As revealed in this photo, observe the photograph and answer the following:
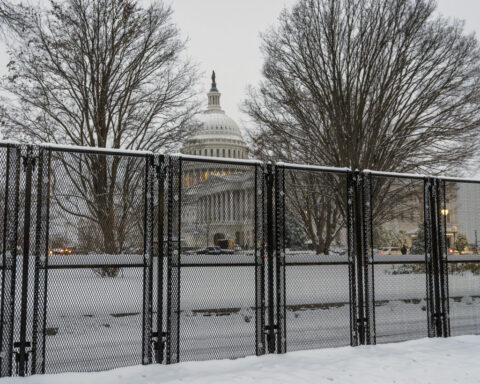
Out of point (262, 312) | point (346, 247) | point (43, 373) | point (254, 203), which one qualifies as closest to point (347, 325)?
point (346, 247)

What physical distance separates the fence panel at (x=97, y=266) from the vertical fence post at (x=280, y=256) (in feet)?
6.51

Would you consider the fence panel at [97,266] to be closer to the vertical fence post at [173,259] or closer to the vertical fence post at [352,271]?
the vertical fence post at [173,259]

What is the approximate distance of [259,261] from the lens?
7.80 m

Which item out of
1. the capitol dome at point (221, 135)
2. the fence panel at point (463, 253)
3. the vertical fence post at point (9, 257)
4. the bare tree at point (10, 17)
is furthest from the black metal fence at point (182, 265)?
the capitol dome at point (221, 135)

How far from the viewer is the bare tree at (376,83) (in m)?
21.1

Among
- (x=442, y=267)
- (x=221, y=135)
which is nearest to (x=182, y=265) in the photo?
(x=442, y=267)

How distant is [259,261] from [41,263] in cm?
308

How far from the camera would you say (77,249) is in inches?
266

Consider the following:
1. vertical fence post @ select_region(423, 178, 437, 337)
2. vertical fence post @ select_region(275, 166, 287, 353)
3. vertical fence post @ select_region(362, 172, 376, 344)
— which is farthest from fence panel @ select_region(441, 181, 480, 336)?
vertical fence post @ select_region(275, 166, 287, 353)

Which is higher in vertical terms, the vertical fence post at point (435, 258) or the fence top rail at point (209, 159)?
the fence top rail at point (209, 159)

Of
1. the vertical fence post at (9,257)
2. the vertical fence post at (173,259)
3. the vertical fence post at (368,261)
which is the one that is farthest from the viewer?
the vertical fence post at (368,261)

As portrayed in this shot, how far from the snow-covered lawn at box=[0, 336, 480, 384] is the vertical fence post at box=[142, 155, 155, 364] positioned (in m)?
0.31

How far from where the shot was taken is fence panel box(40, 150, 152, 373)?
21.9 ft

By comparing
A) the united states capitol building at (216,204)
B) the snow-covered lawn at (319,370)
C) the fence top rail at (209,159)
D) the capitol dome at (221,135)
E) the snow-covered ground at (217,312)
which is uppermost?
the capitol dome at (221,135)
